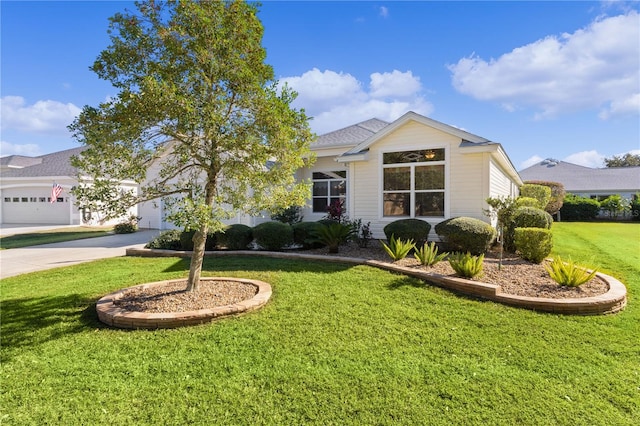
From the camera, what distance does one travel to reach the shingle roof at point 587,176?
3063 centimetres

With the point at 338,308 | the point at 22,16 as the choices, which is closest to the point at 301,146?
the point at 338,308

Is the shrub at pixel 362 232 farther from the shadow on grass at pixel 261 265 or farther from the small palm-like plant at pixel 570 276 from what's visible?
the small palm-like plant at pixel 570 276

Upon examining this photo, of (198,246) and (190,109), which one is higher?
(190,109)

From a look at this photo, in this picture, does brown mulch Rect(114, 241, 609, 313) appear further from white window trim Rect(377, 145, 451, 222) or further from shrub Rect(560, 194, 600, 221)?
shrub Rect(560, 194, 600, 221)

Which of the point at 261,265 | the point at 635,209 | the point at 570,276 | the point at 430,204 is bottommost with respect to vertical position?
the point at 261,265

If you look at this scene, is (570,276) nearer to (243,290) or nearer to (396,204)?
(396,204)

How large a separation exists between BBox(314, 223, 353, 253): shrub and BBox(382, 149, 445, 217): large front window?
6.93 ft

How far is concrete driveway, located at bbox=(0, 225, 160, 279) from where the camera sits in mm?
8812

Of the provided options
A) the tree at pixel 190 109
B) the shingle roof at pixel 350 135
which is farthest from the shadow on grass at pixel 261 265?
the shingle roof at pixel 350 135

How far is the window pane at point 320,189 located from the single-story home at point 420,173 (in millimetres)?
4332

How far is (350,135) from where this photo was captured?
14820mm

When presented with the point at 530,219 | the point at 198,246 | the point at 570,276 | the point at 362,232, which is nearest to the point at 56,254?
the point at 198,246

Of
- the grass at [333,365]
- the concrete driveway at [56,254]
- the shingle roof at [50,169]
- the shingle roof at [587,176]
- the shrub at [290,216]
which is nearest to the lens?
the grass at [333,365]

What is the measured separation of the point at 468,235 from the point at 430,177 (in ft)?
8.28
